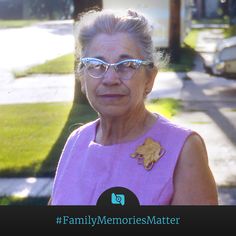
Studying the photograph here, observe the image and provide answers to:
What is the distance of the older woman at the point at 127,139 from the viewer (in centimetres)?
143

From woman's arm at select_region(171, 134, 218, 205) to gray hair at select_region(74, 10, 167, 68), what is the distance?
0.23 m

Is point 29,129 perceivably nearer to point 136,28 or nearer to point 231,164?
point 231,164

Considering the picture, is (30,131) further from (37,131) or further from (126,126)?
(126,126)

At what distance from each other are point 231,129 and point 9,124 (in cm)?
87

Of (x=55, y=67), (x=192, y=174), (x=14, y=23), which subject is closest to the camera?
(x=192, y=174)

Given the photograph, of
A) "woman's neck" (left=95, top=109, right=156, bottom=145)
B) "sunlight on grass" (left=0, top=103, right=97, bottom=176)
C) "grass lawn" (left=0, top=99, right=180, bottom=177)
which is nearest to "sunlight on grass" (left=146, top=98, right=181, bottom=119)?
"grass lawn" (left=0, top=99, right=180, bottom=177)

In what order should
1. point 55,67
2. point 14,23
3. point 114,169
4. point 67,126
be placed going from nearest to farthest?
1. point 114,169
2. point 14,23
3. point 67,126
4. point 55,67

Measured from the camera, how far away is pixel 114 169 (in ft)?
4.96

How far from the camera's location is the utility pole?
7.67ft

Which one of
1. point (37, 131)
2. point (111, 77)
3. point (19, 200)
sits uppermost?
point (111, 77)

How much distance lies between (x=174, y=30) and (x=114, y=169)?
112 centimetres

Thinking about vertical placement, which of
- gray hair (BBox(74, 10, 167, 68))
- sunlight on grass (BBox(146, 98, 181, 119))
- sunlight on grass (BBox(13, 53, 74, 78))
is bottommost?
sunlight on grass (BBox(146, 98, 181, 119))

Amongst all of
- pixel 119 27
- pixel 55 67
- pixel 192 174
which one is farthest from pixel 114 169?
pixel 55 67

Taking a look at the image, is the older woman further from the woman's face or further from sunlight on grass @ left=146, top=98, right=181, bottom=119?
sunlight on grass @ left=146, top=98, right=181, bottom=119
